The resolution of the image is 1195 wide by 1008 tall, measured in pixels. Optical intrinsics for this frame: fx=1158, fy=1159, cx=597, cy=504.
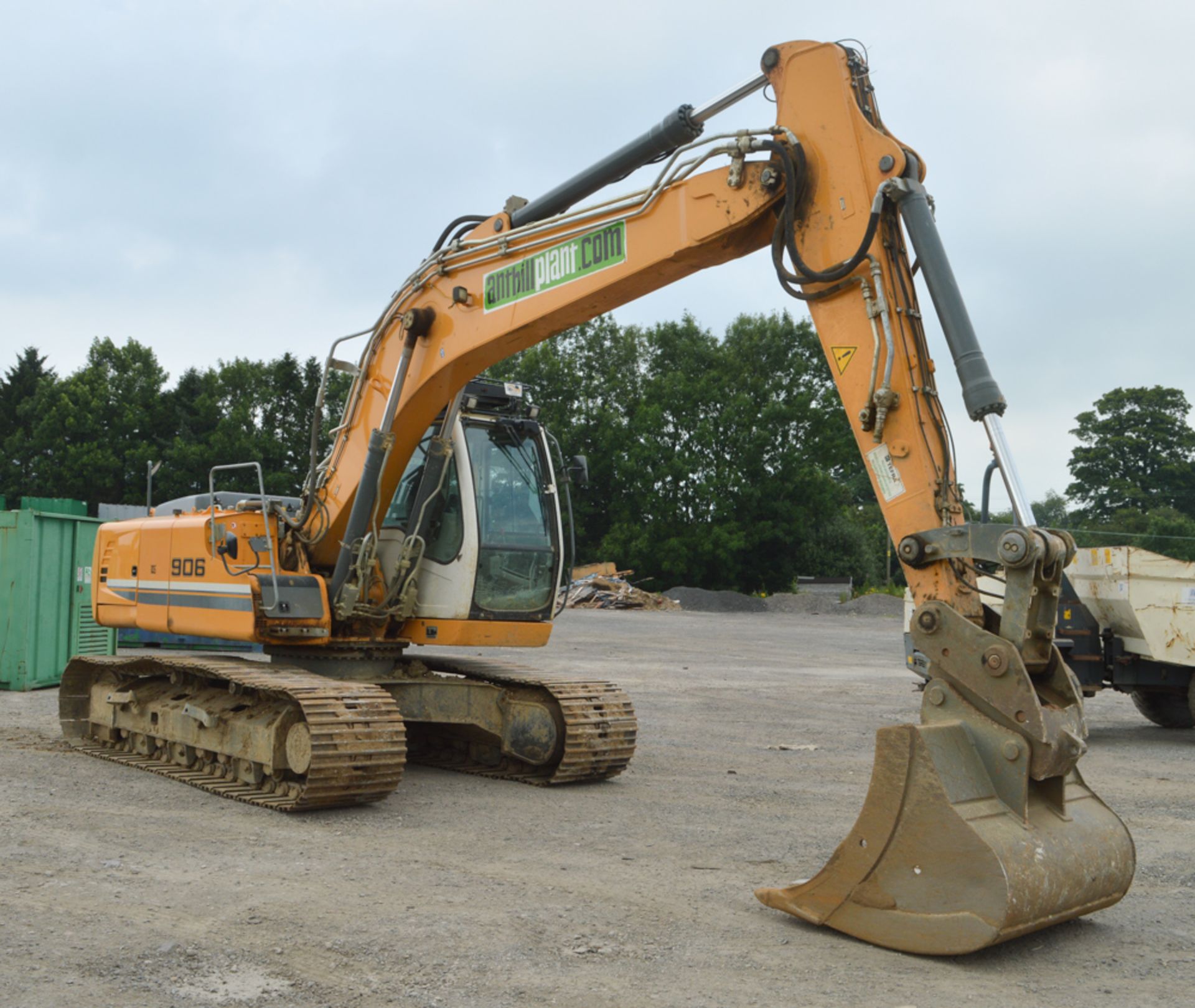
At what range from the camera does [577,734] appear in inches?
310

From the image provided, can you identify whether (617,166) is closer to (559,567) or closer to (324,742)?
(559,567)

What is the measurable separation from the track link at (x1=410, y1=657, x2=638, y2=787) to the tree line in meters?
32.0

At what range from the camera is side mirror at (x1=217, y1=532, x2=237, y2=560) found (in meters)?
8.16

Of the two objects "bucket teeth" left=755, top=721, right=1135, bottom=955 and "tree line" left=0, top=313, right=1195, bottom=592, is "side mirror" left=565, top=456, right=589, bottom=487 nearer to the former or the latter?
"bucket teeth" left=755, top=721, right=1135, bottom=955

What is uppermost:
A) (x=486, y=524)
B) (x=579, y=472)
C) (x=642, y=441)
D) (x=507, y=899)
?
(x=642, y=441)

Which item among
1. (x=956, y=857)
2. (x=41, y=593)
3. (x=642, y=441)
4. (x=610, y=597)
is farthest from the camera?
(x=642, y=441)

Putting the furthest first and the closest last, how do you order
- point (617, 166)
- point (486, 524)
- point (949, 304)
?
point (486, 524) < point (617, 166) < point (949, 304)

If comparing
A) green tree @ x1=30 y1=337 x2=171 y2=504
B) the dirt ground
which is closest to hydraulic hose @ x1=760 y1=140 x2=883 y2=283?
the dirt ground

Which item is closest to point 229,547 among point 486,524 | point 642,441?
point 486,524

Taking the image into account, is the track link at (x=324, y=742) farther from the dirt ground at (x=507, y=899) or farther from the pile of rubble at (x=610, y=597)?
the pile of rubble at (x=610, y=597)

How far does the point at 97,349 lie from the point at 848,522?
38.9m

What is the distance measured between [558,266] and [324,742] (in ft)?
10.2

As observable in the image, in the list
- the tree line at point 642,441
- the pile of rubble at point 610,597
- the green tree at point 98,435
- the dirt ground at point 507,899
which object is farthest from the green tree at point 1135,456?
the dirt ground at point 507,899

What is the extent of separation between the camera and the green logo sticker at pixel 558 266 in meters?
6.43
